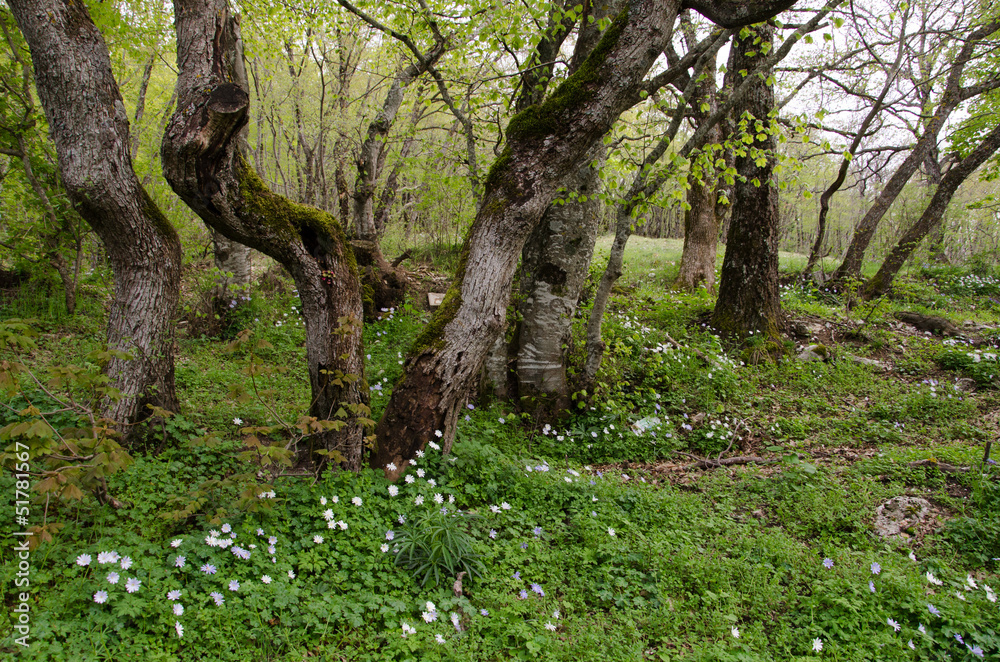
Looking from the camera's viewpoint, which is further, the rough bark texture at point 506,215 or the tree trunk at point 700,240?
the tree trunk at point 700,240

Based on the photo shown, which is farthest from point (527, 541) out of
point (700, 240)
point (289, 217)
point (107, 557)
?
point (700, 240)

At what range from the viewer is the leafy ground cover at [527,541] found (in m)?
2.24

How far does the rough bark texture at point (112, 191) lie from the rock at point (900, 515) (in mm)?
5239

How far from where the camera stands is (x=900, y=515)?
3.74 m

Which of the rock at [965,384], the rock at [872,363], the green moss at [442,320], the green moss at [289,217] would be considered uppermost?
the green moss at [289,217]

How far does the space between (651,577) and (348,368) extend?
2.32 meters

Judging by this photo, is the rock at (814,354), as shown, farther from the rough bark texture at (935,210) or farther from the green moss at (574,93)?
the green moss at (574,93)

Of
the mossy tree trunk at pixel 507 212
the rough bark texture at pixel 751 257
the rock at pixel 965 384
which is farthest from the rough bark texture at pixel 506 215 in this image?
the rock at pixel 965 384

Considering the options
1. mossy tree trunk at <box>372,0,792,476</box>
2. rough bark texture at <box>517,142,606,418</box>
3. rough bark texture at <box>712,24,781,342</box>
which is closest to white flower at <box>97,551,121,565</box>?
mossy tree trunk at <box>372,0,792,476</box>

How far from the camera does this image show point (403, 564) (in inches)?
110

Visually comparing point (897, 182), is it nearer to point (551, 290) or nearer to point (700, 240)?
point (700, 240)

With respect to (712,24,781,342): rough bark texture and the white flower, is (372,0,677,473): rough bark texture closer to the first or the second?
the white flower

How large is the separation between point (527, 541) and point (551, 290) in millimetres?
2674

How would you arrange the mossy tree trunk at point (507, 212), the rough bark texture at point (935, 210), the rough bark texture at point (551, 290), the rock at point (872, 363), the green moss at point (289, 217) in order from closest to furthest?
the green moss at point (289, 217) → the mossy tree trunk at point (507, 212) → the rough bark texture at point (551, 290) → the rock at point (872, 363) → the rough bark texture at point (935, 210)
